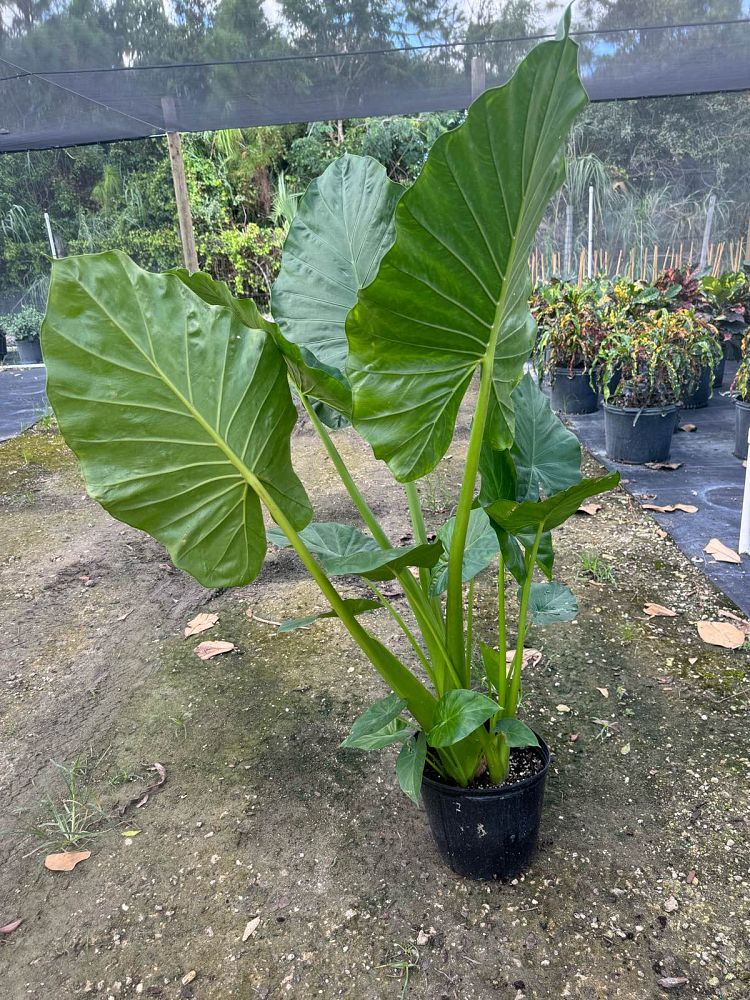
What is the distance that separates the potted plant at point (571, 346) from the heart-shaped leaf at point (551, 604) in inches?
98.8

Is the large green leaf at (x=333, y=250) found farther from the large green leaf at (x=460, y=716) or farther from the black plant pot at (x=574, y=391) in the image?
the black plant pot at (x=574, y=391)

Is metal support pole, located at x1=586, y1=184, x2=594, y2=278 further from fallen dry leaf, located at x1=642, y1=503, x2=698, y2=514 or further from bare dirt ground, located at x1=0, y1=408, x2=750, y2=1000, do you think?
bare dirt ground, located at x1=0, y1=408, x2=750, y2=1000

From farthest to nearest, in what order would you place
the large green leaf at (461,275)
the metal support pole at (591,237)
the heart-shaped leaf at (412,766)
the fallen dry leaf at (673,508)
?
1. the metal support pole at (591,237)
2. the fallen dry leaf at (673,508)
3. the heart-shaped leaf at (412,766)
4. the large green leaf at (461,275)

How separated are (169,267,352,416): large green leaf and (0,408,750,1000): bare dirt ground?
81cm

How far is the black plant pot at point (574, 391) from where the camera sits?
3977 mm

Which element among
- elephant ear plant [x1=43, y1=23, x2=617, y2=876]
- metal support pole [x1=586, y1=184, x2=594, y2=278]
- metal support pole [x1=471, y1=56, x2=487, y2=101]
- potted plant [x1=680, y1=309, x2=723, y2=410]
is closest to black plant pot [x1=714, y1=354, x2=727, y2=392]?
potted plant [x1=680, y1=309, x2=723, y2=410]

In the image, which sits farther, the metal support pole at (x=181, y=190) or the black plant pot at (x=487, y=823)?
the metal support pole at (x=181, y=190)

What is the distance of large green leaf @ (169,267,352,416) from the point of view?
3.00ft

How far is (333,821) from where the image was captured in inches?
53.9

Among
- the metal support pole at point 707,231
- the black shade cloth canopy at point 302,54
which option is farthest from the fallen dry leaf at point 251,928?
the metal support pole at point 707,231

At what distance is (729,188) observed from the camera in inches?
268

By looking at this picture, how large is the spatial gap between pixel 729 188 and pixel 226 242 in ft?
18.6

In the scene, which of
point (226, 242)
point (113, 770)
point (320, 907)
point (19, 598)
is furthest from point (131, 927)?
point (226, 242)

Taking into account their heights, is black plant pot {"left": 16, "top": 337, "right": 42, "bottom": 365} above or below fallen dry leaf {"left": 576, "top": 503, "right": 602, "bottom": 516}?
below
